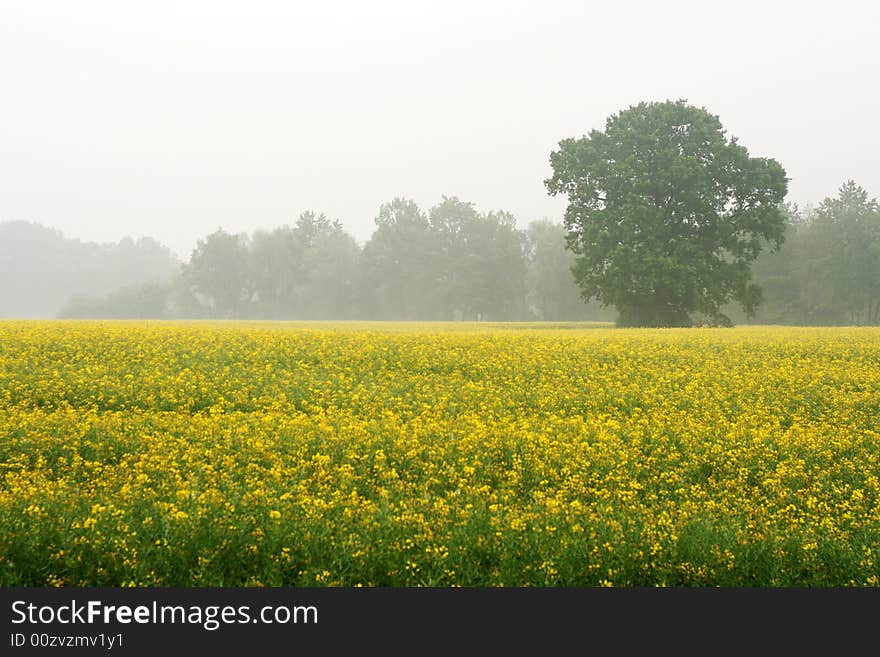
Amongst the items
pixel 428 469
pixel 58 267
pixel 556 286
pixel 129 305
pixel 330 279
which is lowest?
pixel 428 469

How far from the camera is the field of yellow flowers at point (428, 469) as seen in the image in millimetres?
6434

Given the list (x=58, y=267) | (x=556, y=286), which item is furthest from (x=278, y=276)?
(x=58, y=267)

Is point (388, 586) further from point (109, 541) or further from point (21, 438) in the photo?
point (21, 438)

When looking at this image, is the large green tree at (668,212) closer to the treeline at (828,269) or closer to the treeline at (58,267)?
the treeline at (828,269)

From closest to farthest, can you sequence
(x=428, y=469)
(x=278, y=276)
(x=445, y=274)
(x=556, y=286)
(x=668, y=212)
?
(x=428, y=469) < (x=668, y=212) < (x=556, y=286) < (x=445, y=274) < (x=278, y=276)

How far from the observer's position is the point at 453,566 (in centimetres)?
641

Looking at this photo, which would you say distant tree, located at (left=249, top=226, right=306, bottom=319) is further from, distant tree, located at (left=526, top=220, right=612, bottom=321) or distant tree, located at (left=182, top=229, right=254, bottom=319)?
distant tree, located at (left=526, top=220, right=612, bottom=321)

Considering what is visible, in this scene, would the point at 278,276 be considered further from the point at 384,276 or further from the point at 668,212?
the point at 668,212

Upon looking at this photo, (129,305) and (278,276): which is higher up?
(278,276)

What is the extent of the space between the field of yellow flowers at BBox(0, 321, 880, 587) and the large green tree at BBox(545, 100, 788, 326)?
25.8m

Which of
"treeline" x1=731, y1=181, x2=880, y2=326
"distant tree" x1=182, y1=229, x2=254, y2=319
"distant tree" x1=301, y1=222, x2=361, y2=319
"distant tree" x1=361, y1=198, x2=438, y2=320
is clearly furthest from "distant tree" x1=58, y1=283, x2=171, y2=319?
"treeline" x1=731, y1=181, x2=880, y2=326

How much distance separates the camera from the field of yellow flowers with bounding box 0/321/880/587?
643cm

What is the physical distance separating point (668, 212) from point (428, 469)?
1606 inches

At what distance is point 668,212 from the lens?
4534 cm
